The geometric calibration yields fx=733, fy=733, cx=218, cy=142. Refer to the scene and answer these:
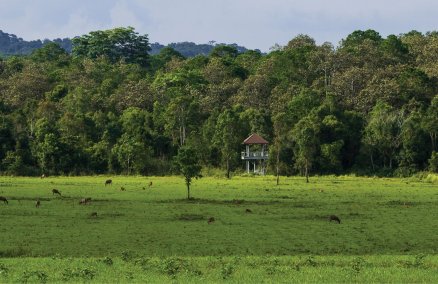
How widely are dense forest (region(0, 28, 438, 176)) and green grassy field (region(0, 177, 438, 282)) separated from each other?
30740 millimetres

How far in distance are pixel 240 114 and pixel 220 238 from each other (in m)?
59.8

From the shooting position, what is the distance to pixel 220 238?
2808cm

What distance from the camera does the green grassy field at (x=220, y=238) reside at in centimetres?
1992

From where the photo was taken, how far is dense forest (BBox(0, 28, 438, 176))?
264 feet

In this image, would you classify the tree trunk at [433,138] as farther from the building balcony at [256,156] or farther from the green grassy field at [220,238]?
the green grassy field at [220,238]

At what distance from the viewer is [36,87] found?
4129 inches

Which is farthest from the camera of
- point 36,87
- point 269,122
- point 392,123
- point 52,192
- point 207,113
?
point 36,87

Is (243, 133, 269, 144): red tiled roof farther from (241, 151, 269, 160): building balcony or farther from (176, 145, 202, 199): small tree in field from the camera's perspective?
(176, 145, 202, 199): small tree in field

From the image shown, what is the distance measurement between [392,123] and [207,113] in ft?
84.6

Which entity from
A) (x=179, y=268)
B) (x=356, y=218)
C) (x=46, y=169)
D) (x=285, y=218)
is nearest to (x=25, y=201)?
(x=285, y=218)

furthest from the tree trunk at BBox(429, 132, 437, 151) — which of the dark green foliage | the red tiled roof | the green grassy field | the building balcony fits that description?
the dark green foliage

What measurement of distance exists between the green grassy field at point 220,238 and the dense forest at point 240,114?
30.7 meters

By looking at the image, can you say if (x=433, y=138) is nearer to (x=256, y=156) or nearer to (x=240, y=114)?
(x=256, y=156)

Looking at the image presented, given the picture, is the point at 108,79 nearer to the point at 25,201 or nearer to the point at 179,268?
the point at 25,201
